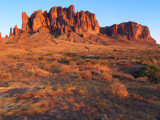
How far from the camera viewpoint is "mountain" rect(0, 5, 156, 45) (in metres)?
80.1

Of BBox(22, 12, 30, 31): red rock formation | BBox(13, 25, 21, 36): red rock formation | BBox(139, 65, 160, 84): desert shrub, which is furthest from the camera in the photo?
BBox(22, 12, 30, 31): red rock formation

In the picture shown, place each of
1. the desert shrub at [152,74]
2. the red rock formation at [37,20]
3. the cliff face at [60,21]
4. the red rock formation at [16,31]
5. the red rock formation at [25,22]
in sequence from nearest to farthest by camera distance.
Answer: the desert shrub at [152,74], the red rock formation at [16,31], the red rock formation at [37,20], the cliff face at [60,21], the red rock formation at [25,22]

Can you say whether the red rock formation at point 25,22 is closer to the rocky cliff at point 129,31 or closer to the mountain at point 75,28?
the mountain at point 75,28

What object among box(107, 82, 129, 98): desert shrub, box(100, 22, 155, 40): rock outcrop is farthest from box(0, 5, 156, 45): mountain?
box(107, 82, 129, 98): desert shrub

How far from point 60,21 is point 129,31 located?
66.7 meters

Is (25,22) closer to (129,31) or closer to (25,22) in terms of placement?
(25,22)

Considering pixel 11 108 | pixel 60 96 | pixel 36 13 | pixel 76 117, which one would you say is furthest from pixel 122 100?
pixel 36 13

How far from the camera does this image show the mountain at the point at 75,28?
8006 cm

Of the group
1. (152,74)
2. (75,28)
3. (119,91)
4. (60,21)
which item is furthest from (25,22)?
(119,91)

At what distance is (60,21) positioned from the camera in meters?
90.1

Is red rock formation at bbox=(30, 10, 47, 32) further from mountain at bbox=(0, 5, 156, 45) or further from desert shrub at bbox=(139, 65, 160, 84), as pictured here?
desert shrub at bbox=(139, 65, 160, 84)

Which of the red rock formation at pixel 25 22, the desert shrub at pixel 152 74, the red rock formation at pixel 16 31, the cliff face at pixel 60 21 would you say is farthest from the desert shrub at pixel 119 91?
the red rock formation at pixel 25 22

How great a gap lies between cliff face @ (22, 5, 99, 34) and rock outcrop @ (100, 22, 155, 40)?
16.4 m

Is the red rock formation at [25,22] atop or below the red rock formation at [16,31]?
atop
